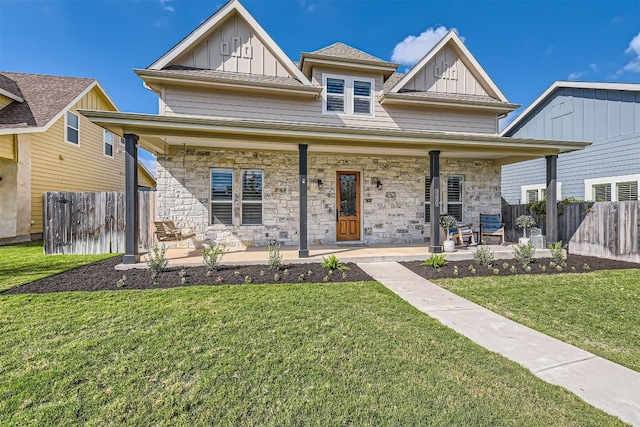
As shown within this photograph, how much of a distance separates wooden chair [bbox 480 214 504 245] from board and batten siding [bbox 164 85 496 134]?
3.10 metres

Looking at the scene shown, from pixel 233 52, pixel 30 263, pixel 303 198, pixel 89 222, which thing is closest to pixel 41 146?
pixel 89 222

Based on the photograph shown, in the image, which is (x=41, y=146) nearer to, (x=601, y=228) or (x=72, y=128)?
(x=72, y=128)

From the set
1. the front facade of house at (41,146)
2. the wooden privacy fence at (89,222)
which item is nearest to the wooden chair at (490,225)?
the wooden privacy fence at (89,222)

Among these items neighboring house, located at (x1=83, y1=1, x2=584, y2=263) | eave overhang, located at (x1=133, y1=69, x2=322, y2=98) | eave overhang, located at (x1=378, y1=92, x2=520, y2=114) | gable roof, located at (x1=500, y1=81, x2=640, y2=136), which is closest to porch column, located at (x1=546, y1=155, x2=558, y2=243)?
neighboring house, located at (x1=83, y1=1, x2=584, y2=263)

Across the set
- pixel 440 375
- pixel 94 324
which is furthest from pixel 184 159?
pixel 440 375

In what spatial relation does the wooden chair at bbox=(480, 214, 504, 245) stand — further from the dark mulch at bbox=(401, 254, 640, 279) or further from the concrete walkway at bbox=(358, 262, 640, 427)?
the concrete walkway at bbox=(358, 262, 640, 427)

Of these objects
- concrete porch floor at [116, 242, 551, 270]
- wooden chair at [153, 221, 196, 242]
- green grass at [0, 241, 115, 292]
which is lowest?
green grass at [0, 241, 115, 292]

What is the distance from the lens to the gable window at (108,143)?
14086 millimetres

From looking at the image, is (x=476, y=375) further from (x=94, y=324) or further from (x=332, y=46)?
(x=332, y=46)

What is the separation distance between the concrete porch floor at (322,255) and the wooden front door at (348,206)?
0.91 meters

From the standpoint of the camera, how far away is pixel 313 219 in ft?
29.5

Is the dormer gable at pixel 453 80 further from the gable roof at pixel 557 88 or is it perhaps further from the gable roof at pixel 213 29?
the gable roof at pixel 213 29

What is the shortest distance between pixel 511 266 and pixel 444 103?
5.71 m

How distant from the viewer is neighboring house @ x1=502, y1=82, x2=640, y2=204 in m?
9.73
